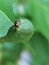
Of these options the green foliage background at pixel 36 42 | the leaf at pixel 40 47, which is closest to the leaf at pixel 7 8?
the green foliage background at pixel 36 42

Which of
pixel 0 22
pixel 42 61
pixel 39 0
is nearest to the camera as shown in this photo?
pixel 0 22

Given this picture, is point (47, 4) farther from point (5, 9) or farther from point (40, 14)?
point (5, 9)

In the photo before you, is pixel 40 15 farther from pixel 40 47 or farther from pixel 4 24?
pixel 4 24

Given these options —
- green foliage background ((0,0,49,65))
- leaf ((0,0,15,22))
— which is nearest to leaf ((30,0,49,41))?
green foliage background ((0,0,49,65))

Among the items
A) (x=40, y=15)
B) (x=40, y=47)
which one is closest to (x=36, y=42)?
(x=40, y=47)

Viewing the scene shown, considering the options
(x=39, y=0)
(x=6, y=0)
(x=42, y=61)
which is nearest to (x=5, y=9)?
(x=6, y=0)

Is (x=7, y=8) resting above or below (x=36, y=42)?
above
